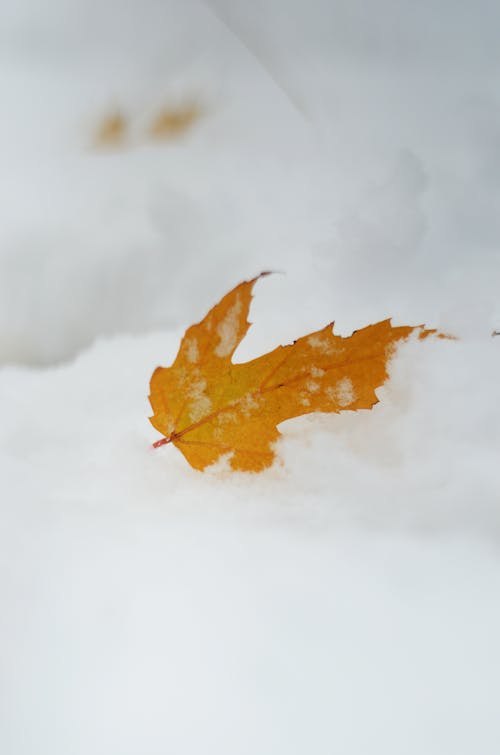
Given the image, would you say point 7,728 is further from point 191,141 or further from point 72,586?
point 191,141

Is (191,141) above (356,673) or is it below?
above

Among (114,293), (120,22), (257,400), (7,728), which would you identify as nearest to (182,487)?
(257,400)

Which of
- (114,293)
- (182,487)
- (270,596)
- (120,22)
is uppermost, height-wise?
(120,22)
